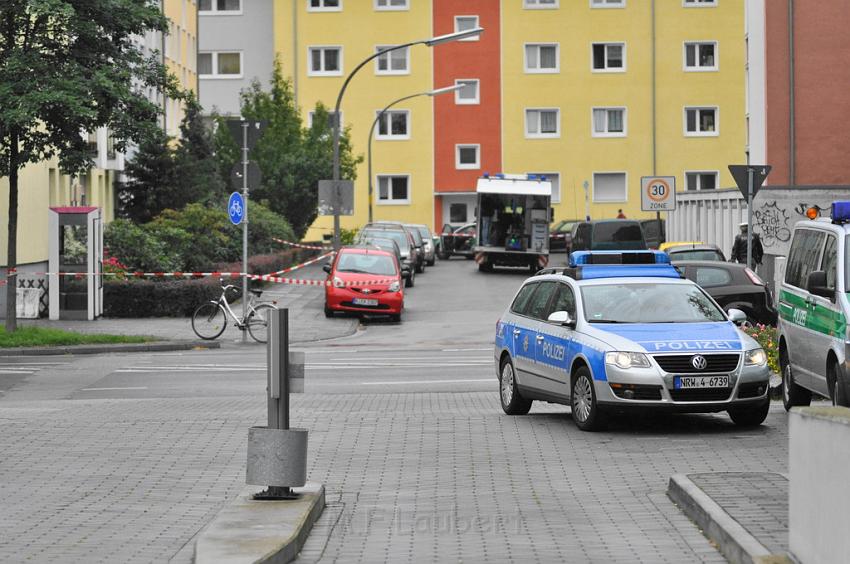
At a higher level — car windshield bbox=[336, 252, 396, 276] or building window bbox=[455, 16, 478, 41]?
building window bbox=[455, 16, 478, 41]

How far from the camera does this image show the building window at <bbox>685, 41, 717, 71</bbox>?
7794 cm

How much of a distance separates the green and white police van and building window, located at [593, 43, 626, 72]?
203 feet

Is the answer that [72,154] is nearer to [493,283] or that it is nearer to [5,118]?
[5,118]

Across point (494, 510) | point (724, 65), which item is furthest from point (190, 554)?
point (724, 65)

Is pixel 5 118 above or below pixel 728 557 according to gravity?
above

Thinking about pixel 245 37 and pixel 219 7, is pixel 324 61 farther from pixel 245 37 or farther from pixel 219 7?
pixel 219 7

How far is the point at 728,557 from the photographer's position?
8.52m

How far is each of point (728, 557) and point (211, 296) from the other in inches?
1044

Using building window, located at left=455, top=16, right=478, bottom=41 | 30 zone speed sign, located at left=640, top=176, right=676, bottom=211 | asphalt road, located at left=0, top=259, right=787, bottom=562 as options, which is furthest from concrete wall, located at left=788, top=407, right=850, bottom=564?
building window, located at left=455, top=16, right=478, bottom=41

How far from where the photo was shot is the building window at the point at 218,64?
269 ft

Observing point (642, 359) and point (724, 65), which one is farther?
point (724, 65)

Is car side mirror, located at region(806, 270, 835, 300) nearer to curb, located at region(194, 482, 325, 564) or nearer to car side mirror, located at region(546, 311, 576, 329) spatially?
car side mirror, located at region(546, 311, 576, 329)

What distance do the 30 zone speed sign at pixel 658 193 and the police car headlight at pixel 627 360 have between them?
23.4m

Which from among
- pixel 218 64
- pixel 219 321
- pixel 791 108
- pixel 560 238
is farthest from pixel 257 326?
pixel 218 64
